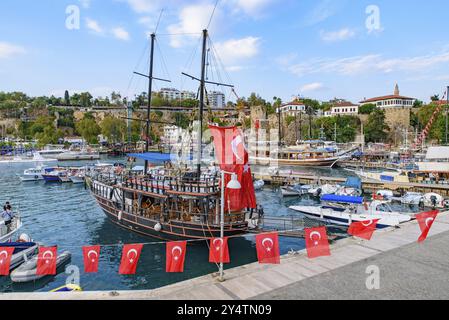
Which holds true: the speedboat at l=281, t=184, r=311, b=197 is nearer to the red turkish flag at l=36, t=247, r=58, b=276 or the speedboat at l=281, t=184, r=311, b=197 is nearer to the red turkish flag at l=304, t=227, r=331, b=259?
the red turkish flag at l=304, t=227, r=331, b=259

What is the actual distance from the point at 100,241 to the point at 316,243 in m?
16.5

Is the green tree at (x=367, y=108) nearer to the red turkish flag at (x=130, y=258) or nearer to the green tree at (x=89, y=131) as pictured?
the green tree at (x=89, y=131)

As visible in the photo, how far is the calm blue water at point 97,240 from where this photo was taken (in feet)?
53.0

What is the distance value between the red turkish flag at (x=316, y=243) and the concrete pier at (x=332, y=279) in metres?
0.27

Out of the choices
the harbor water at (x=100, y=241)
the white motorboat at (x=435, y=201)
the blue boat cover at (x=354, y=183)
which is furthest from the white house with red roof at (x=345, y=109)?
the white motorboat at (x=435, y=201)

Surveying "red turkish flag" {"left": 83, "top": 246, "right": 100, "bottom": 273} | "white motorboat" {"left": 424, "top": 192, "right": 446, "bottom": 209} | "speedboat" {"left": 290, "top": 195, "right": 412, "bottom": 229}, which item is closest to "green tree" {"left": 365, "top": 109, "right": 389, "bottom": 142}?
"white motorboat" {"left": 424, "top": 192, "right": 446, "bottom": 209}

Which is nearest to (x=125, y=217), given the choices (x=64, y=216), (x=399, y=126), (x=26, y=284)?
(x=26, y=284)

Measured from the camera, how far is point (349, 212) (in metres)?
24.7

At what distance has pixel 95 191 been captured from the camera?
27.3 meters

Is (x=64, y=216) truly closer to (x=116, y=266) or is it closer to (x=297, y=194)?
(x=116, y=266)

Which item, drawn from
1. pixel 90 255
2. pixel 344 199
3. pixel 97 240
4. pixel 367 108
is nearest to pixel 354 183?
pixel 344 199

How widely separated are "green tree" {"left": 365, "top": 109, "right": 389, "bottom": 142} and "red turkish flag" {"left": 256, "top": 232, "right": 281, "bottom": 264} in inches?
4033

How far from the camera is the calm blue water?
53.0 feet

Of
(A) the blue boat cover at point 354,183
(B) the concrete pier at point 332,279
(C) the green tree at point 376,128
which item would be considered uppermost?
(C) the green tree at point 376,128
